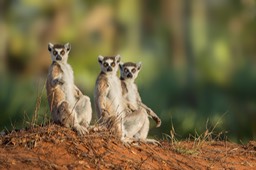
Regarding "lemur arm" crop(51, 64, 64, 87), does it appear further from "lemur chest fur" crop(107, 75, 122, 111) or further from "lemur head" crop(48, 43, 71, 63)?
"lemur chest fur" crop(107, 75, 122, 111)

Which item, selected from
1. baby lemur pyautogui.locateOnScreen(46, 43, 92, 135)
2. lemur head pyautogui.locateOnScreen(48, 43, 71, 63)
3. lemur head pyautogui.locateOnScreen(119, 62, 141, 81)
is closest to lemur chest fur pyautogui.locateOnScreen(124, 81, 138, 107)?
lemur head pyautogui.locateOnScreen(119, 62, 141, 81)

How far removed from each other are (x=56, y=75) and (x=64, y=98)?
0.35 meters

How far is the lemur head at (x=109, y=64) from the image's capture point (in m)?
9.16

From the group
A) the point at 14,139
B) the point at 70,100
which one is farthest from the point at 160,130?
the point at 14,139

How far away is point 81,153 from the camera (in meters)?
7.81

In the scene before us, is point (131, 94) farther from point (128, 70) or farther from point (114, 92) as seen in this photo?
point (114, 92)

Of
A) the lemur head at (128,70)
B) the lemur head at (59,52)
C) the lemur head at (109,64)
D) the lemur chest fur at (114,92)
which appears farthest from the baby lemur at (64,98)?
the lemur head at (128,70)

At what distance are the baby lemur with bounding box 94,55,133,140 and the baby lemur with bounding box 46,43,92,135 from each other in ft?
0.65

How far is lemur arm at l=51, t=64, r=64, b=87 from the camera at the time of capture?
28.3 feet

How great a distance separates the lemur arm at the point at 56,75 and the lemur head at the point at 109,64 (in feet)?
2.26

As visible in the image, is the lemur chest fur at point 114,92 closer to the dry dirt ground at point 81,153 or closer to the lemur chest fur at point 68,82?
the lemur chest fur at point 68,82

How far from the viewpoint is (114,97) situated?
8.96 metres

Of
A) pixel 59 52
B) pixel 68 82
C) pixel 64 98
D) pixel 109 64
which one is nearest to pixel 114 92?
pixel 109 64

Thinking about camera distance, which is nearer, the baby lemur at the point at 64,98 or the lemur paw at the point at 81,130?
the lemur paw at the point at 81,130
